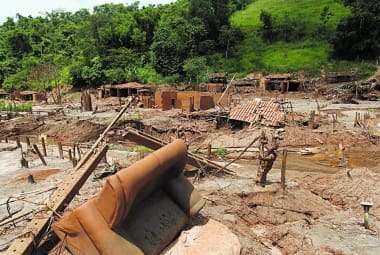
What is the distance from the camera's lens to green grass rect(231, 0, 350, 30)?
71.3 meters

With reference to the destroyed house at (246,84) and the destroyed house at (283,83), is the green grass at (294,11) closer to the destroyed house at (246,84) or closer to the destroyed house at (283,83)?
the destroyed house at (246,84)

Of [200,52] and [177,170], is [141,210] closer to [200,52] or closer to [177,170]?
[177,170]

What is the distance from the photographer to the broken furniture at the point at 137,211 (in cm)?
636

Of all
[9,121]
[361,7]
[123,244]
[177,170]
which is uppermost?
[361,7]

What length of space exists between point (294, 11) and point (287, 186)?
232 feet

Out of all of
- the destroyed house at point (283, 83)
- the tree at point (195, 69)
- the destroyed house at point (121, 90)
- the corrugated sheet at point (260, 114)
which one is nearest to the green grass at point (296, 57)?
the destroyed house at point (283, 83)

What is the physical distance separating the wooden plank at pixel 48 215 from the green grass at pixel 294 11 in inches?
2622

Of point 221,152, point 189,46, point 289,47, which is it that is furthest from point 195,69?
point 221,152

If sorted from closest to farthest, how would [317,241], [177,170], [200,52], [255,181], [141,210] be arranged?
[141,210] → [177,170] → [317,241] → [255,181] → [200,52]

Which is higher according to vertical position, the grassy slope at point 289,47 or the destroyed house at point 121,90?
the grassy slope at point 289,47

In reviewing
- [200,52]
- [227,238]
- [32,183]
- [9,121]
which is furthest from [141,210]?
[200,52]

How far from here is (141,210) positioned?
25.1ft

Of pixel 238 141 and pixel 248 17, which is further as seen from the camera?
pixel 248 17

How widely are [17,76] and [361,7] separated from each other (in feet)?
187
